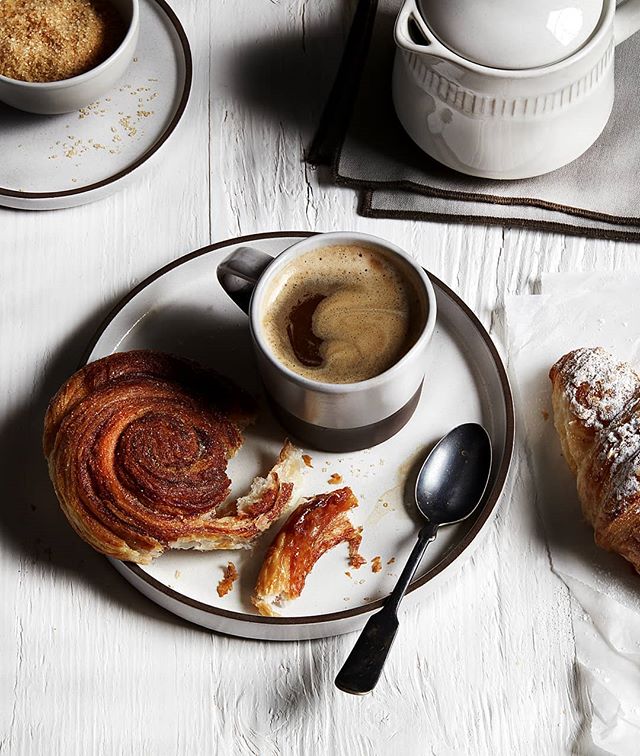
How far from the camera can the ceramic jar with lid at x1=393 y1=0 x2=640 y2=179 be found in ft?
5.07

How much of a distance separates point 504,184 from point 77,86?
73 centimetres

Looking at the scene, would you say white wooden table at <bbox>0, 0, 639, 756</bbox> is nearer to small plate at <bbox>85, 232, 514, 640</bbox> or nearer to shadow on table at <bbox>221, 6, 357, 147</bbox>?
small plate at <bbox>85, 232, 514, 640</bbox>

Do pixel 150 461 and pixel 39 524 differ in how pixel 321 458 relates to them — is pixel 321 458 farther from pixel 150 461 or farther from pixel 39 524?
pixel 39 524

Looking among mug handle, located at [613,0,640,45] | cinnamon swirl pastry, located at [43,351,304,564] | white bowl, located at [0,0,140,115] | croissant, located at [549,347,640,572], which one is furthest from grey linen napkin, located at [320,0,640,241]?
cinnamon swirl pastry, located at [43,351,304,564]

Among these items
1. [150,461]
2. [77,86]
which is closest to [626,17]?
[77,86]

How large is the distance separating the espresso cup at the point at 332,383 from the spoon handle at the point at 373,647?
208 millimetres

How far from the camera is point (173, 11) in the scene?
1.96 m

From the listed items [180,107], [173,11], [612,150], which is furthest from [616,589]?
[173,11]

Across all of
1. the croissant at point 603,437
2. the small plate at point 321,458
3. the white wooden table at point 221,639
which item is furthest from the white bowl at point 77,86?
the croissant at point 603,437

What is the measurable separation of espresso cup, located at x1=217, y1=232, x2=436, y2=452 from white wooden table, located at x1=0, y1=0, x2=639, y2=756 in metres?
0.25

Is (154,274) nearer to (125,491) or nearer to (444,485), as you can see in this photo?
(125,491)

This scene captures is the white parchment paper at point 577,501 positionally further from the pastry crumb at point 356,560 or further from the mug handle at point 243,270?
the mug handle at point 243,270

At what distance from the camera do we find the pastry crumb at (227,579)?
147 cm

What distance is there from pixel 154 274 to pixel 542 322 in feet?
2.04
